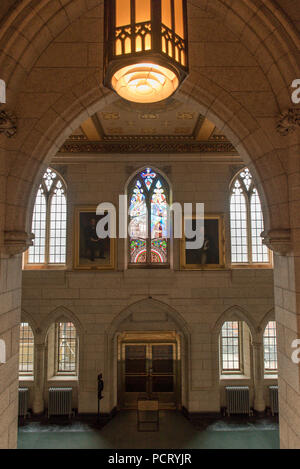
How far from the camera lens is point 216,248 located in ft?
31.2

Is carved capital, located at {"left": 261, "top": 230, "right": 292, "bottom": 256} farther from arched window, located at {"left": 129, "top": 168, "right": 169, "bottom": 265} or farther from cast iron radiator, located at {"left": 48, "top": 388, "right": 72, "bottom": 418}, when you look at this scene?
cast iron radiator, located at {"left": 48, "top": 388, "right": 72, "bottom": 418}

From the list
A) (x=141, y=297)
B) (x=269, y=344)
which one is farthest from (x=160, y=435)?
(x=269, y=344)

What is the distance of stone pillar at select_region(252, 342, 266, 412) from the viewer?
9344mm

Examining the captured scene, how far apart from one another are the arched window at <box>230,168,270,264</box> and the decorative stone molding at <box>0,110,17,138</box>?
7675 millimetres

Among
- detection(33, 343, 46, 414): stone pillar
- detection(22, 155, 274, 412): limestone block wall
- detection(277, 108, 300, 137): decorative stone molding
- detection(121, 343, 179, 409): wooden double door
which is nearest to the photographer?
detection(277, 108, 300, 137): decorative stone molding

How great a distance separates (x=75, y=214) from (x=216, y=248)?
13.4ft

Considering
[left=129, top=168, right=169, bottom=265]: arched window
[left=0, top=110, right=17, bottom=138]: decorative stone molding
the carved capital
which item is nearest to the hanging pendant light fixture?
[left=0, top=110, right=17, bottom=138]: decorative stone molding

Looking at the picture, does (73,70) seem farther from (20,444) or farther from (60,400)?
(60,400)

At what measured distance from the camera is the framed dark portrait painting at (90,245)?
9.38 metres

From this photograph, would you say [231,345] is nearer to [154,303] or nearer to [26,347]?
[154,303]

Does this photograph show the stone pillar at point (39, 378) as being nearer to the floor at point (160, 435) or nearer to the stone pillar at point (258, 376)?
the floor at point (160, 435)

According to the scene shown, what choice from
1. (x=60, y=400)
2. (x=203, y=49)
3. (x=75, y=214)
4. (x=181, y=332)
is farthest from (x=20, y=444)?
(x=203, y=49)

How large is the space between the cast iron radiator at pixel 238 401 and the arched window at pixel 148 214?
4.16 m
